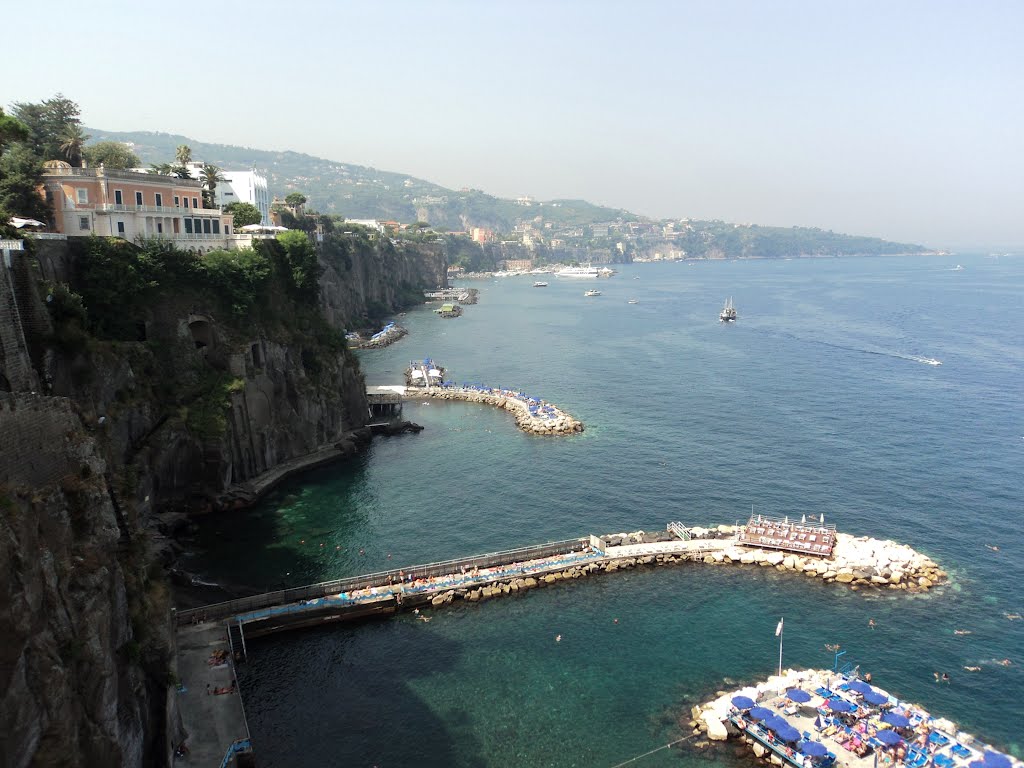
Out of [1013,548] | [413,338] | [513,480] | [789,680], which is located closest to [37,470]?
[789,680]

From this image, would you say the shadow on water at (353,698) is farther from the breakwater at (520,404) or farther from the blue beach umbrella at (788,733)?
the breakwater at (520,404)

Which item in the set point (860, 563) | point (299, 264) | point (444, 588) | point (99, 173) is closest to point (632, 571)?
point (444, 588)

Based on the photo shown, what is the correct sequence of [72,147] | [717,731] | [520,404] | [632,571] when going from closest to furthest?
[717,731] → [632,571] → [72,147] → [520,404]

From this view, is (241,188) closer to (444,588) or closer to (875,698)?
(444,588)

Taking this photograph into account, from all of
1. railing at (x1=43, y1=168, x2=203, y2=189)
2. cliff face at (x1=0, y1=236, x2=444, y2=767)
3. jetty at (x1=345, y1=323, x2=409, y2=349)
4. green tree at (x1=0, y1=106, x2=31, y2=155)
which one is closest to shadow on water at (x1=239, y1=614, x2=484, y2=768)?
cliff face at (x1=0, y1=236, x2=444, y2=767)

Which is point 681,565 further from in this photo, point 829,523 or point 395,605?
point 395,605

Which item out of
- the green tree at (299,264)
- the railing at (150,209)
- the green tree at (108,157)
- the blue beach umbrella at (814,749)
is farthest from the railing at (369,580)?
the green tree at (108,157)

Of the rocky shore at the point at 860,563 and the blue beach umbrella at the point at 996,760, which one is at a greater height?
the blue beach umbrella at the point at 996,760
